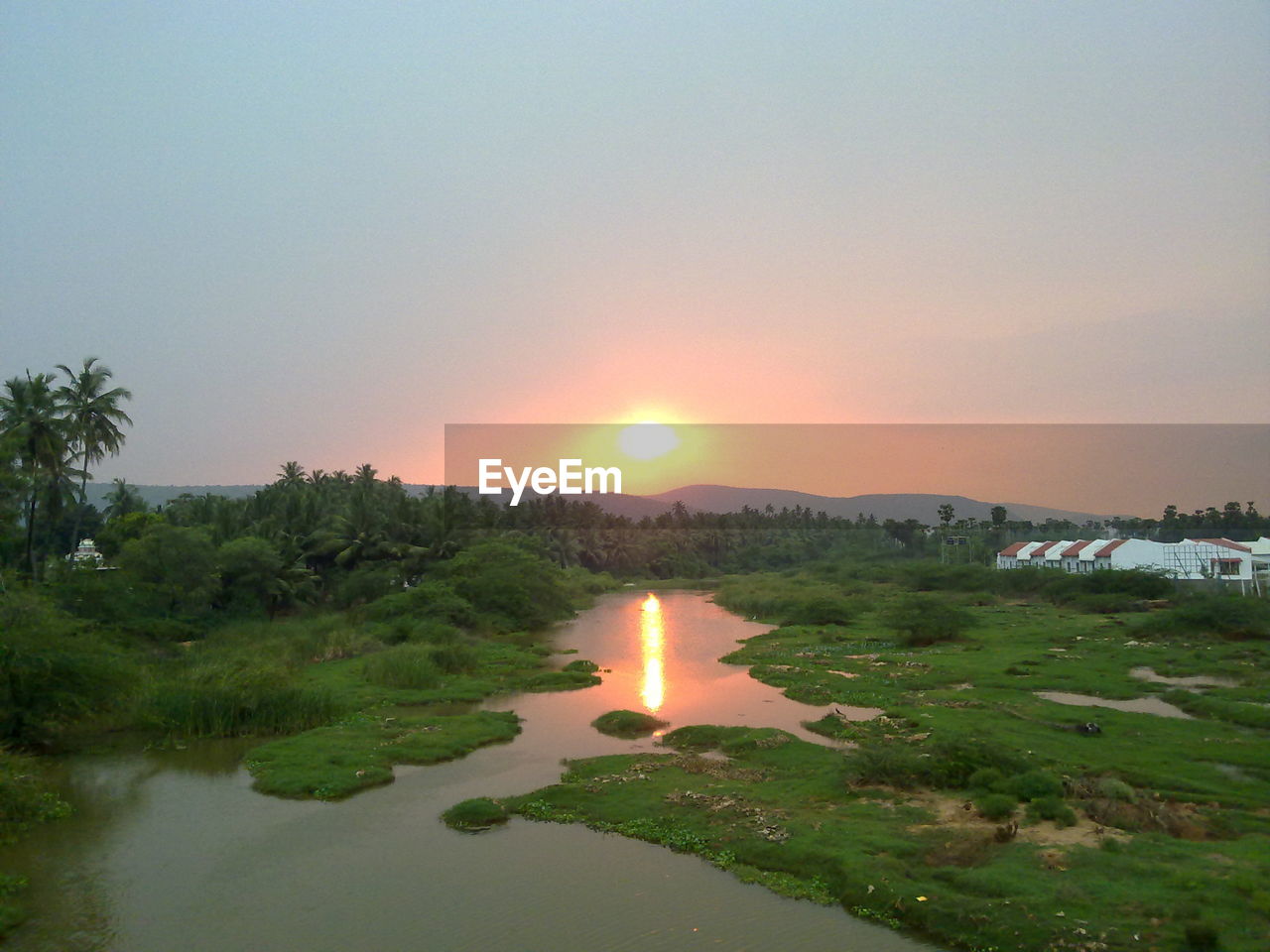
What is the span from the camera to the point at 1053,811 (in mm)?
13664

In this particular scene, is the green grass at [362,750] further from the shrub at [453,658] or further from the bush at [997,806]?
the bush at [997,806]

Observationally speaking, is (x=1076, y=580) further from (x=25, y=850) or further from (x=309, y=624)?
(x=25, y=850)

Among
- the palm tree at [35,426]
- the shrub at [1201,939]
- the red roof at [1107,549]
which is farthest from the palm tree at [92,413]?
the red roof at [1107,549]

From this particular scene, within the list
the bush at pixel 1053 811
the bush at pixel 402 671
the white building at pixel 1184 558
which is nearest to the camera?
the bush at pixel 1053 811

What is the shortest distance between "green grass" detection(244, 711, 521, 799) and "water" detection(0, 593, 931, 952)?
52 cm

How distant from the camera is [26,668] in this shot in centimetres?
1733

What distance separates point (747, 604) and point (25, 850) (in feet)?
157

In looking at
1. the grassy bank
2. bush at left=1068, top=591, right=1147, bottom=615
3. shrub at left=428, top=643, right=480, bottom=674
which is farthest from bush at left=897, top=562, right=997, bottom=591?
shrub at left=428, top=643, right=480, bottom=674

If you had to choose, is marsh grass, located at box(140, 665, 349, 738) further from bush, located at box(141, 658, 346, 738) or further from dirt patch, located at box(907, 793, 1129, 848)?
dirt patch, located at box(907, 793, 1129, 848)

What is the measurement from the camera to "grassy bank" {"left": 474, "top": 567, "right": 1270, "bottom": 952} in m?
10.5

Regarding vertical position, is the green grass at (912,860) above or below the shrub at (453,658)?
above

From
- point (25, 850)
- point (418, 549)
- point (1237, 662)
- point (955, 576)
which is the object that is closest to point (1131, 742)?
point (1237, 662)

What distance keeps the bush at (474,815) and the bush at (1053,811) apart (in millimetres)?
9111

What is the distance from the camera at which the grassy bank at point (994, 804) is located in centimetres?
1048
